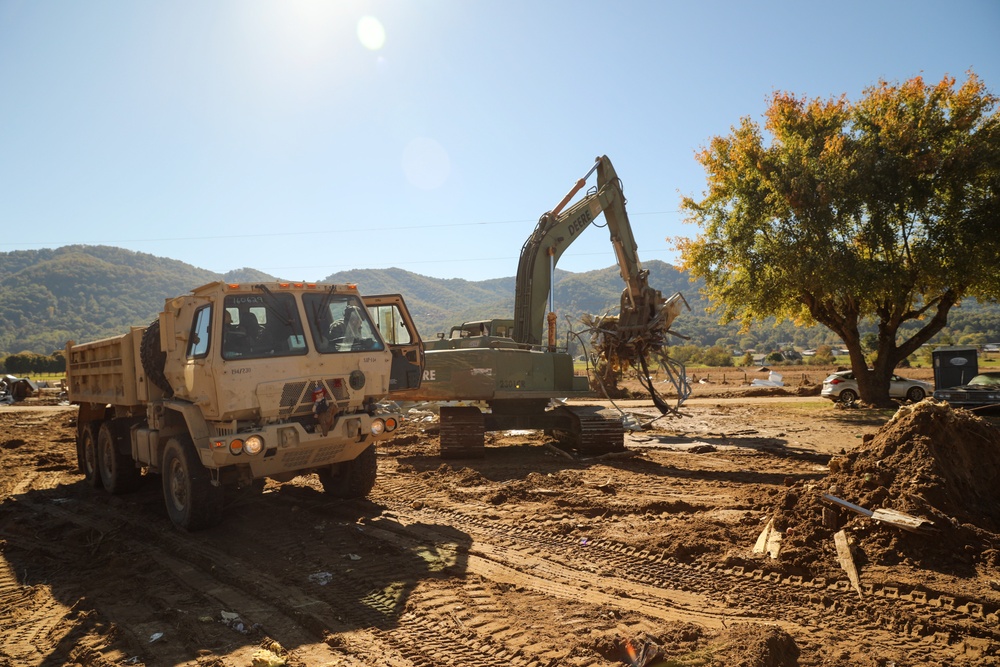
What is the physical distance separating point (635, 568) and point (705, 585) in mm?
716

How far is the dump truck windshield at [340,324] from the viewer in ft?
26.4

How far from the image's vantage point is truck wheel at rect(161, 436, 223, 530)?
777cm

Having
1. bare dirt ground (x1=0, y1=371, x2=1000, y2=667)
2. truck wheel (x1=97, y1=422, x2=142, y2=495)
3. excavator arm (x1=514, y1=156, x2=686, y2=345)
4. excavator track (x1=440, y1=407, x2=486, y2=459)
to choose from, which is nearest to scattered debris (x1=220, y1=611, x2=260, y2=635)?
bare dirt ground (x1=0, y1=371, x2=1000, y2=667)

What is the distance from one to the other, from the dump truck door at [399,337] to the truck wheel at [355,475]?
101 cm

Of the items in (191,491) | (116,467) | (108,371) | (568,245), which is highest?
(568,245)

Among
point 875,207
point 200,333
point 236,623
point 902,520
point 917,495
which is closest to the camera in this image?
point 236,623

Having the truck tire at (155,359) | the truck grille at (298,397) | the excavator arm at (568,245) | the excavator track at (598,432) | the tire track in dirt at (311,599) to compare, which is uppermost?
the excavator arm at (568,245)

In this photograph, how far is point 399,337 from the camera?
9250 mm

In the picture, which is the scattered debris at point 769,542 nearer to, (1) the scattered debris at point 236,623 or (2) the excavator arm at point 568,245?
(1) the scattered debris at point 236,623

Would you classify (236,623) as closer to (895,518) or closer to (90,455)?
(895,518)

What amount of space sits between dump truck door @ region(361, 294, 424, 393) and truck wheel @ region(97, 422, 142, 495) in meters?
4.45

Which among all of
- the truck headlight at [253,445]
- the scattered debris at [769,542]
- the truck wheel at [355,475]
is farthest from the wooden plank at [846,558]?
the truck headlight at [253,445]

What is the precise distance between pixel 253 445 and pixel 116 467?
4.51 metres

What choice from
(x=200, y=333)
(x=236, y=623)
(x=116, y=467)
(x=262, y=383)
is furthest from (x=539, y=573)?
(x=116, y=467)
